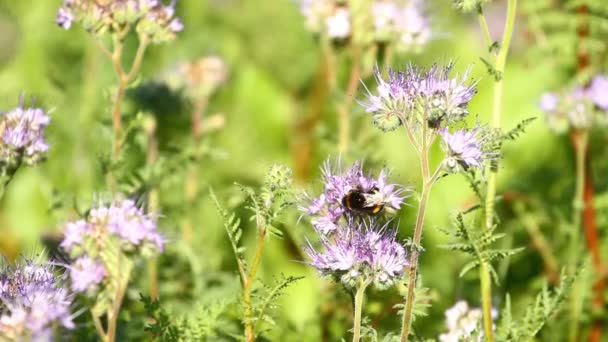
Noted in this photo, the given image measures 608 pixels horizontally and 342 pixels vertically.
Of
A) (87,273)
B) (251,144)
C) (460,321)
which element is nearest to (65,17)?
(87,273)

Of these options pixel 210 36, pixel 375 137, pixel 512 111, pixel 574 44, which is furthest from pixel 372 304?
pixel 210 36

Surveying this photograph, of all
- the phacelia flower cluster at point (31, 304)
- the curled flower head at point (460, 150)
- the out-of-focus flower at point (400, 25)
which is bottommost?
the phacelia flower cluster at point (31, 304)

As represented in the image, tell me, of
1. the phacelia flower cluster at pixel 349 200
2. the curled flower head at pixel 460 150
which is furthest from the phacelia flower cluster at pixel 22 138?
the curled flower head at pixel 460 150

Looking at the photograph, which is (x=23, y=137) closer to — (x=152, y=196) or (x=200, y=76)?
(x=152, y=196)

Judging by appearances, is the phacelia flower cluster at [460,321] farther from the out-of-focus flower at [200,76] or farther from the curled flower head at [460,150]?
the out-of-focus flower at [200,76]

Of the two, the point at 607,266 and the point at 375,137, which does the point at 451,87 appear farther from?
the point at 607,266
